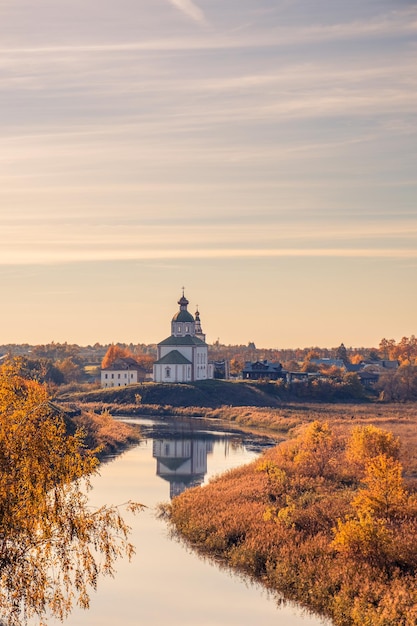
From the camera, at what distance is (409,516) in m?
34.1

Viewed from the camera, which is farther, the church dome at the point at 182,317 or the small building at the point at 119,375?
the church dome at the point at 182,317

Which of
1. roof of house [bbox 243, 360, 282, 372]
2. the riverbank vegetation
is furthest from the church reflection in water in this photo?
roof of house [bbox 243, 360, 282, 372]

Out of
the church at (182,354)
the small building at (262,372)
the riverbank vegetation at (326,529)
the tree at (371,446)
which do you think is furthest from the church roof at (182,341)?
the tree at (371,446)

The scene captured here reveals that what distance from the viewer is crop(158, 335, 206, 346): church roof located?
140m

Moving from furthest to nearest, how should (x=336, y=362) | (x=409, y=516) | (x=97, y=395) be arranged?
(x=336, y=362) → (x=97, y=395) → (x=409, y=516)

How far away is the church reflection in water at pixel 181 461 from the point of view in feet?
182

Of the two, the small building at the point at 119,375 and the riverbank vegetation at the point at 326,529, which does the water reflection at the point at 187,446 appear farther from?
the small building at the point at 119,375

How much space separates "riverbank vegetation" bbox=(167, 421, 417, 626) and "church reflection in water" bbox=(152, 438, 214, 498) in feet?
21.5

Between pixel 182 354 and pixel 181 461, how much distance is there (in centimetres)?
7372

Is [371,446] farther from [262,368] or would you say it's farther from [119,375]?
[262,368]

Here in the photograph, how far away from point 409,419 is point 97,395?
166ft

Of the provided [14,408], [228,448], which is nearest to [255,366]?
[228,448]

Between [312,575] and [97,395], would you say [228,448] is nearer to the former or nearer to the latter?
[312,575]

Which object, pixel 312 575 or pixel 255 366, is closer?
pixel 312 575
